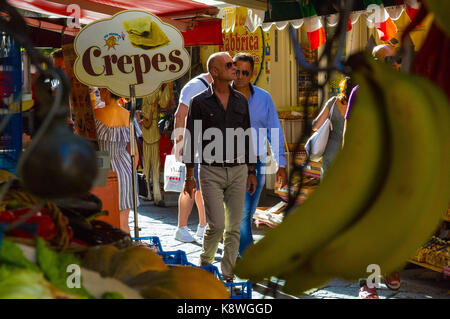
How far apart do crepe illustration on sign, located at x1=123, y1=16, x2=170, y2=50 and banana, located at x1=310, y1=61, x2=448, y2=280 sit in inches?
127

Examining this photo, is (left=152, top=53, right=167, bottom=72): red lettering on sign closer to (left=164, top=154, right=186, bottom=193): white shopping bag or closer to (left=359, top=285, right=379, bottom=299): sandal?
(left=164, top=154, right=186, bottom=193): white shopping bag

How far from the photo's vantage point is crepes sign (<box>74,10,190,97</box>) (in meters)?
3.99

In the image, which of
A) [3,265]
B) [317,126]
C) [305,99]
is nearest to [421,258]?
[317,126]

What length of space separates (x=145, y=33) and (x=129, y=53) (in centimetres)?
19

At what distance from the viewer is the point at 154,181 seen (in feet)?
29.0

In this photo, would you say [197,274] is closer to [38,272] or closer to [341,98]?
[38,272]

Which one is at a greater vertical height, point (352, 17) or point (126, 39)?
point (352, 17)

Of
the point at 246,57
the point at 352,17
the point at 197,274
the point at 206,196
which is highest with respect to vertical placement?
the point at 352,17

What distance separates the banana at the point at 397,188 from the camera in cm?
103

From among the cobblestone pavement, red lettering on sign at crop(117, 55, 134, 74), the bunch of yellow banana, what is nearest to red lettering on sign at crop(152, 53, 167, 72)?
red lettering on sign at crop(117, 55, 134, 74)

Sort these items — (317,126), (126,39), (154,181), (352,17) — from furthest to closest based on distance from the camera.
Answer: (154,181) < (352,17) < (317,126) < (126,39)

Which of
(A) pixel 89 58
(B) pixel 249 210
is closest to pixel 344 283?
(B) pixel 249 210

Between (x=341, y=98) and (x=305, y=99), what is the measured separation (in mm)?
3577

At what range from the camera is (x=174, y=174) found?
639cm
